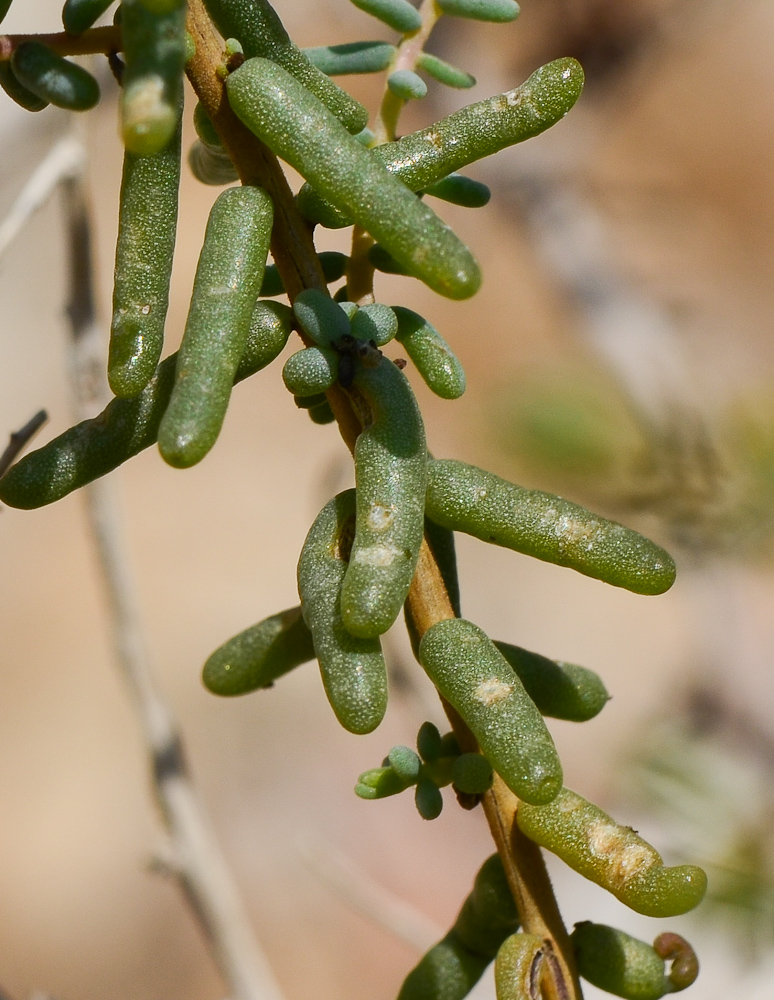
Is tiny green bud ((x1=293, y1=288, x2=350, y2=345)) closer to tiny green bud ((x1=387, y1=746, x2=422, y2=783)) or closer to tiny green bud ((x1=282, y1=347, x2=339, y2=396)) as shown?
tiny green bud ((x1=282, y1=347, x2=339, y2=396))

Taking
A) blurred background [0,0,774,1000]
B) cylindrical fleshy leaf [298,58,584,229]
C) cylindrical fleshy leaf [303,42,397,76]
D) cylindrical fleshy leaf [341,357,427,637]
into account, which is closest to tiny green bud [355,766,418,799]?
cylindrical fleshy leaf [341,357,427,637]

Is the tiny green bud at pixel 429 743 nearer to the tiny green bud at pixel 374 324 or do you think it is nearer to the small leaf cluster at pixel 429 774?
the small leaf cluster at pixel 429 774

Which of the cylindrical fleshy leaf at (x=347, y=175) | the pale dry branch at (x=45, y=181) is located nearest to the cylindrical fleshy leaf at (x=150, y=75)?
the cylindrical fleshy leaf at (x=347, y=175)

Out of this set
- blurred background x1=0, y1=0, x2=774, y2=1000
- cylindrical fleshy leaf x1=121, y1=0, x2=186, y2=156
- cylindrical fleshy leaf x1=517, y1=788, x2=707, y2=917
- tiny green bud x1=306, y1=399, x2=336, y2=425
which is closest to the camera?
cylindrical fleshy leaf x1=121, y1=0, x2=186, y2=156

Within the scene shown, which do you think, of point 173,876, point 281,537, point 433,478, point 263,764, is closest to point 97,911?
point 263,764

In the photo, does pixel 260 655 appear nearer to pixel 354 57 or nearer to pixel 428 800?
pixel 428 800
